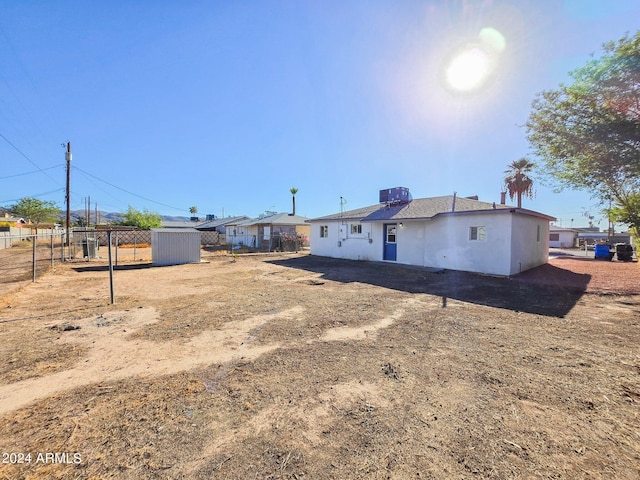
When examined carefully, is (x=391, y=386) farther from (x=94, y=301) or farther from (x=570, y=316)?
(x=94, y=301)

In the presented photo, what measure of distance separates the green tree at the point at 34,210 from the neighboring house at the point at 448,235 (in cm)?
6144

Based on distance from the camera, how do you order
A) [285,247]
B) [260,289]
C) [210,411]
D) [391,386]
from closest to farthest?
1. [210,411]
2. [391,386]
3. [260,289]
4. [285,247]

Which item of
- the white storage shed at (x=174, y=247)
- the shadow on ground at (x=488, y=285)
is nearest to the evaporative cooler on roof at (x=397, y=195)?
the shadow on ground at (x=488, y=285)

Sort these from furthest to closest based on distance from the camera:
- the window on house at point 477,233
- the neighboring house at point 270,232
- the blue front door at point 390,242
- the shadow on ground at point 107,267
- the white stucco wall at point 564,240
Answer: the white stucco wall at point 564,240 < the neighboring house at point 270,232 < the blue front door at point 390,242 < the shadow on ground at point 107,267 < the window on house at point 477,233

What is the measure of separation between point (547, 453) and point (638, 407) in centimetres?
162

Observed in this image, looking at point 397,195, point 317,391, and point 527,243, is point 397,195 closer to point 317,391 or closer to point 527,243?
point 527,243

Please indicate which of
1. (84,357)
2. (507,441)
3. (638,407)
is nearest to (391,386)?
(507,441)

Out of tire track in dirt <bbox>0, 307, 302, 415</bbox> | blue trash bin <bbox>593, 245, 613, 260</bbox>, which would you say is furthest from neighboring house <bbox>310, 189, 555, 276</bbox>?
tire track in dirt <bbox>0, 307, 302, 415</bbox>

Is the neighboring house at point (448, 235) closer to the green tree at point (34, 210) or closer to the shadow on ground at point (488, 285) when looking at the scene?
the shadow on ground at point (488, 285)

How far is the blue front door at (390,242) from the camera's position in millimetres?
15531

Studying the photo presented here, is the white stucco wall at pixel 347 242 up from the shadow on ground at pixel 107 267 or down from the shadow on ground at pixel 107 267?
up

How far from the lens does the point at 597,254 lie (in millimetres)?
20281

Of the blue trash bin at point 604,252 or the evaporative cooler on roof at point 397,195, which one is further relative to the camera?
the blue trash bin at point 604,252

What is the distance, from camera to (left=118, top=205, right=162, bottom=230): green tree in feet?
129
